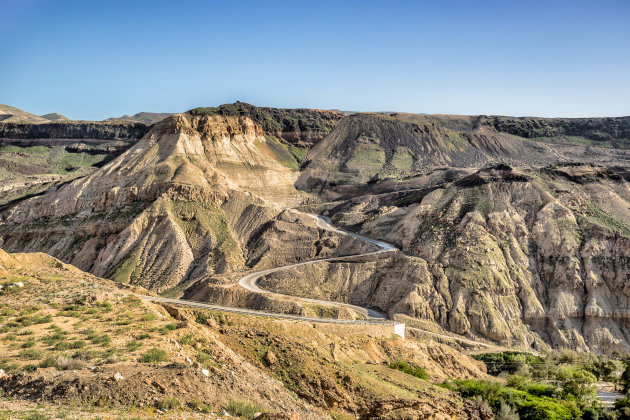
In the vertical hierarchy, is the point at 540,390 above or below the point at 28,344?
below

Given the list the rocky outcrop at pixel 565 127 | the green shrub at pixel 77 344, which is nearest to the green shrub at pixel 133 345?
the green shrub at pixel 77 344

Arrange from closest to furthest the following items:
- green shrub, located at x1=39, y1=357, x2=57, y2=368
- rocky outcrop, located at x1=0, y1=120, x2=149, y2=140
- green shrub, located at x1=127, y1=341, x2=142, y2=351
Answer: green shrub, located at x1=39, y1=357, x2=57, y2=368
green shrub, located at x1=127, y1=341, x2=142, y2=351
rocky outcrop, located at x1=0, y1=120, x2=149, y2=140

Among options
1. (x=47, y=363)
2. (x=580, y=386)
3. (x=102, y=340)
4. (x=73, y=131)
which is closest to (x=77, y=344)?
(x=102, y=340)

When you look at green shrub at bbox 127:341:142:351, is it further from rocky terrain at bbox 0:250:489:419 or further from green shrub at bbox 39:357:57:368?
green shrub at bbox 39:357:57:368

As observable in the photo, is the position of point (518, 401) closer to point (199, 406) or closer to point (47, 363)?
point (199, 406)

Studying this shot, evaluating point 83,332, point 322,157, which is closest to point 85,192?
point 322,157

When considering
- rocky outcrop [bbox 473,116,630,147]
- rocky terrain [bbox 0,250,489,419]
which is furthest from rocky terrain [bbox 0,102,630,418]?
rocky outcrop [bbox 473,116,630,147]

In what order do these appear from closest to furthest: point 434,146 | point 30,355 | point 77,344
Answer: point 30,355 → point 77,344 → point 434,146
